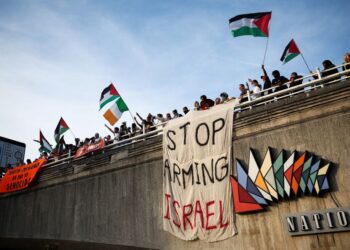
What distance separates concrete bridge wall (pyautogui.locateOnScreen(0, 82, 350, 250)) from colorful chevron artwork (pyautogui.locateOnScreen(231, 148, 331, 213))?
0.21 meters

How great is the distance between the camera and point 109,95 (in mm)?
15188

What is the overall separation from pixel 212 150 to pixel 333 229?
161 inches

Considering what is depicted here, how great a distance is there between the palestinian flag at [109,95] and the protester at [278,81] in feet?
23.2

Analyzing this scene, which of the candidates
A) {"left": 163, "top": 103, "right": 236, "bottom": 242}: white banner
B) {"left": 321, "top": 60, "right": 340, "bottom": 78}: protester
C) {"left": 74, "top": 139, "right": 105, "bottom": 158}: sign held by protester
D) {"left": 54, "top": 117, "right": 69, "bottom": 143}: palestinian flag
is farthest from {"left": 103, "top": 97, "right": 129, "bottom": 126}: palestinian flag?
{"left": 321, "top": 60, "right": 340, "bottom": 78}: protester

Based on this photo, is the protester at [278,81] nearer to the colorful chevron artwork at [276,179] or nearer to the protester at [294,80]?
the protester at [294,80]

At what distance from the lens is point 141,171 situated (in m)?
12.5

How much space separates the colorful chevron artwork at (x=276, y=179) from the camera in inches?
336

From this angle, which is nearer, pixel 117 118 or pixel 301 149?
pixel 301 149

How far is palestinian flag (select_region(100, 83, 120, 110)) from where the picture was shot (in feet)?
49.7

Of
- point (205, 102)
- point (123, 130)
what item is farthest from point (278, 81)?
point (123, 130)

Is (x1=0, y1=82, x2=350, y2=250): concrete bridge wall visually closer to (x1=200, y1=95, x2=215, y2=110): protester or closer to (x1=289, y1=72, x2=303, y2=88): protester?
(x1=289, y1=72, x2=303, y2=88): protester

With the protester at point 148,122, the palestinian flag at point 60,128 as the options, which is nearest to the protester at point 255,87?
the protester at point 148,122

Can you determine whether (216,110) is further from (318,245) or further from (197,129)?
(318,245)

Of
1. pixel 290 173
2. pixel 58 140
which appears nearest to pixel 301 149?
pixel 290 173
